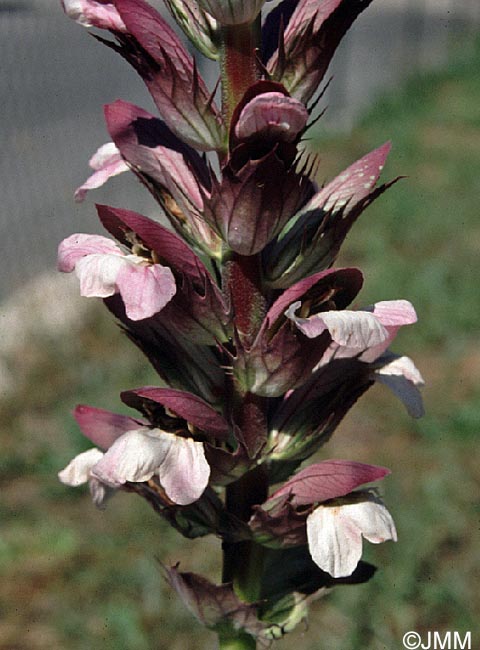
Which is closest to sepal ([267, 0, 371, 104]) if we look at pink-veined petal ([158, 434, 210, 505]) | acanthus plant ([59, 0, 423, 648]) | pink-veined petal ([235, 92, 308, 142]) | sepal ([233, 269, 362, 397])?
acanthus plant ([59, 0, 423, 648])

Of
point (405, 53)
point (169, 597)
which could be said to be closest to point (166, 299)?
point (169, 597)

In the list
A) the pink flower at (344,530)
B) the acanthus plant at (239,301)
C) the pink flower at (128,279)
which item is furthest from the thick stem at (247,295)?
the pink flower at (344,530)

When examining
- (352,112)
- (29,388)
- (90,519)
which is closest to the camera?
(90,519)

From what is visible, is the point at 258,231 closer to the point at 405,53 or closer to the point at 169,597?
the point at 169,597

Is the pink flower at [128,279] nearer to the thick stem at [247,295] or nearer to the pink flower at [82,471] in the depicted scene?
the thick stem at [247,295]

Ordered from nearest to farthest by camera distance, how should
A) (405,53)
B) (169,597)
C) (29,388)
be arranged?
(169,597), (29,388), (405,53)

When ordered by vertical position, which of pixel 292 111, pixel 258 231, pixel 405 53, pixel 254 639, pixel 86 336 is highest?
pixel 292 111

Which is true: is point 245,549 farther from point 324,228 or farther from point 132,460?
point 324,228
